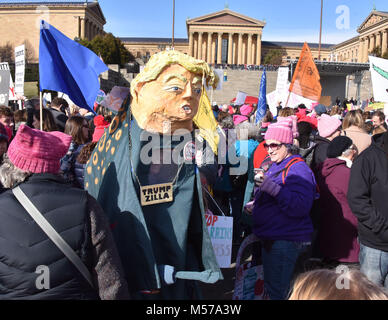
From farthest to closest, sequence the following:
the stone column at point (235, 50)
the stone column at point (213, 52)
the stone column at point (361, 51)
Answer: the stone column at point (235, 50) → the stone column at point (213, 52) → the stone column at point (361, 51)

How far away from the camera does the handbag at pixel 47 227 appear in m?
1.75

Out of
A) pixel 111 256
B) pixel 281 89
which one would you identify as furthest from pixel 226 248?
pixel 281 89

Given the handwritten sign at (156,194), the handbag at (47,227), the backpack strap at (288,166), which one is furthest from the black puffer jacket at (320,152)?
the handbag at (47,227)

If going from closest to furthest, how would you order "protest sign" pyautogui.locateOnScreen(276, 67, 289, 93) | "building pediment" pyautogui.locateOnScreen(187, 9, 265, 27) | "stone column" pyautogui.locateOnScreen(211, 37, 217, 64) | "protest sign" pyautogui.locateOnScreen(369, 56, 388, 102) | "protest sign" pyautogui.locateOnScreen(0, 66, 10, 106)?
"protest sign" pyautogui.locateOnScreen(369, 56, 388, 102), "protest sign" pyautogui.locateOnScreen(0, 66, 10, 106), "protest sign" pyautogui.locateOnScreen(276, 67, 289, 93), "stone column" pyautogui.locateOnScreen(211, 37, 217, 64), "building pediment" pyautogui.locateOnScreen(187, 9, 265, 27)

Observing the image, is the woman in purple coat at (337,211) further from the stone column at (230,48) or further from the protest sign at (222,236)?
the stone column at (230,48)

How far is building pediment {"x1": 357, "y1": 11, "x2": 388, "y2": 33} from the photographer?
181 ft

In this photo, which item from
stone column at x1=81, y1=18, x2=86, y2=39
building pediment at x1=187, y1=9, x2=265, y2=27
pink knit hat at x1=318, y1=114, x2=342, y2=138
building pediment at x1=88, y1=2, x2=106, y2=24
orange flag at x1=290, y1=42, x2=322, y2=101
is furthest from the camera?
building pediment at x1=187, y1=9, x2=265, y2=27

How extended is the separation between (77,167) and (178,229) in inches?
78.8

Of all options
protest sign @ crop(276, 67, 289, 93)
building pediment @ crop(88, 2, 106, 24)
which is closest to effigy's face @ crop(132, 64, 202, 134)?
protest sign @ crop(276, 67, 289, 93)

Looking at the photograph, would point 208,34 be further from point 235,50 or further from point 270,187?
point 270,187

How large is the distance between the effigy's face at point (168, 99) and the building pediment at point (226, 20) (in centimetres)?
7850

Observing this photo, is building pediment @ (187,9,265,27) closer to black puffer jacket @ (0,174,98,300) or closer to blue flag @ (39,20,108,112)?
blue flag @ (39,20,108,112)

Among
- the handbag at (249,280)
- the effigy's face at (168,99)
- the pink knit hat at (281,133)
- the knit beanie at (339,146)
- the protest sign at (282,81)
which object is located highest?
the protest sign at (282,81)

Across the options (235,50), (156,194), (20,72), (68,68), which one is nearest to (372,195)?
(156,194)
